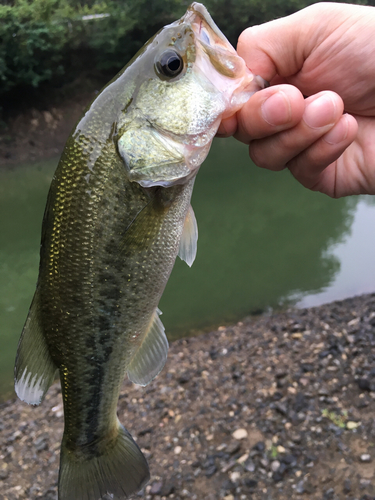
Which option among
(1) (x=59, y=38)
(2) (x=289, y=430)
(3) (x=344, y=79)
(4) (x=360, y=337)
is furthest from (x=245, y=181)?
(1) (x=59, y=38)

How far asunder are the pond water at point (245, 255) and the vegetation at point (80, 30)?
8.47 metres

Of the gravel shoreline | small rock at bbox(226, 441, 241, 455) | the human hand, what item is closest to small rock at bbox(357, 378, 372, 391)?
the gravel shoreline

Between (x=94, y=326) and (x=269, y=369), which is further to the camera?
(x=269, y=369)

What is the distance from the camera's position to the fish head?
5.20 feet

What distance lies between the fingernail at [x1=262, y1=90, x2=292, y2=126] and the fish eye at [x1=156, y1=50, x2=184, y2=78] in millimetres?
406

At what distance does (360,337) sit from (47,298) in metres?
4.27

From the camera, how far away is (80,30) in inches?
766

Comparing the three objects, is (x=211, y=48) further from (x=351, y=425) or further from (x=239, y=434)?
(x=351, y=425)

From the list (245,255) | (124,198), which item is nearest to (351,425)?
(124,198)

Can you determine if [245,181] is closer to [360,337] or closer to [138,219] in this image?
[360,337]

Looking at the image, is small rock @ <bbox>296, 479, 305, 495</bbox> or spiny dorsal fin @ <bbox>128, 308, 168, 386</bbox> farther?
small rock @ <bbox>296, 479, 305, 495</bbox>

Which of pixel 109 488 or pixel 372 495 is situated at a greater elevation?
pixel 109 488

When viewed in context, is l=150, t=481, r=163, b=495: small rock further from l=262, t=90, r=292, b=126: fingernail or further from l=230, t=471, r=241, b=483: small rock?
l=262, t=90, r=292, b=126: fingernail

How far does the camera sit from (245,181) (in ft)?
39.1
